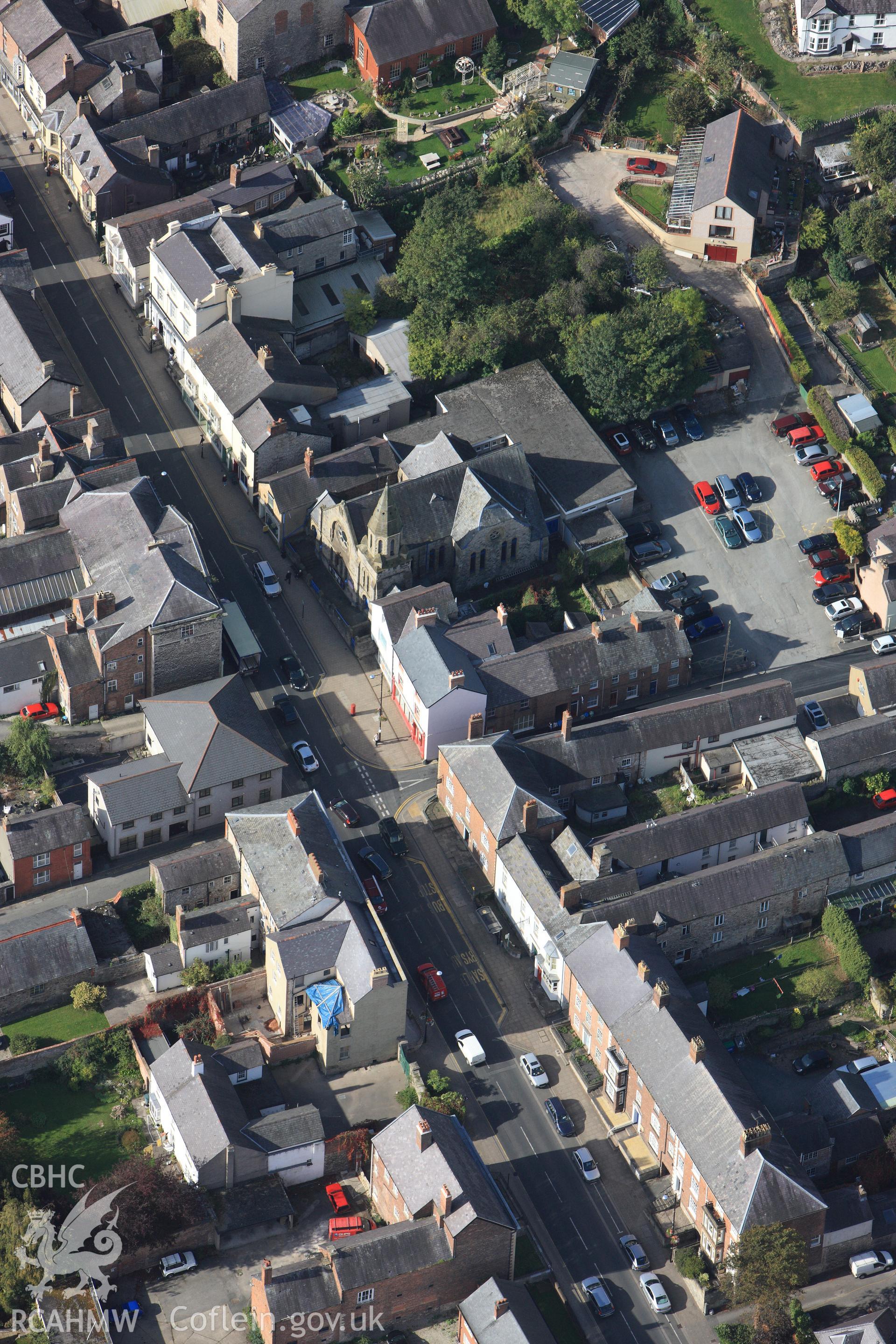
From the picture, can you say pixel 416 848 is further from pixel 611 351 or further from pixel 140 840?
pixel 611 351

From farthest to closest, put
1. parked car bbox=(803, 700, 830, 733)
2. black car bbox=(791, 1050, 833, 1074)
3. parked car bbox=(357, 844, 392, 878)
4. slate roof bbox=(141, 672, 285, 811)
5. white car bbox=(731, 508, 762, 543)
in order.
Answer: white car bbox=(731, 508, 762, 543) → parked car bbox=(803, 700, 830, 733) → slate roof bbox=(141, 672, 285, 811) → parked car bbox=(357, 844, 392, 878) → black car bbox=(791, 1050, 833, 1074)

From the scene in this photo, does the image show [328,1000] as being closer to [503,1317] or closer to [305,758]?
[305,758]

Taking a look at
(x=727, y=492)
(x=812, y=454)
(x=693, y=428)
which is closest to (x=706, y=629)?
(x=727, y=492)

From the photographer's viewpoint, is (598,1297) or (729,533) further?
(729,533)

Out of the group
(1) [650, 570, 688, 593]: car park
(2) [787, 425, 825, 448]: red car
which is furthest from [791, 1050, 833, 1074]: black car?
(2) [787, 425, 825, 448]: red car

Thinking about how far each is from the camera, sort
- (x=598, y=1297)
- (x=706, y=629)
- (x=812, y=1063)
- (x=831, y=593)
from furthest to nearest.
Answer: (x=831, y=593), (x=706, y=629), (x=812, y=1063), (x=598, y=1297)

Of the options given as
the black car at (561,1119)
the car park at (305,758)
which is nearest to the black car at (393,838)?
the car park at (305,758)

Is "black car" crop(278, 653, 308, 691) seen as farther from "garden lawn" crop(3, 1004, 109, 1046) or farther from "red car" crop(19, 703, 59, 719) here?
"garden lawn" crop(3, 1004, 109, 1046)

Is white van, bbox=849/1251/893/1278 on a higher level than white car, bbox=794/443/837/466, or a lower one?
lower
